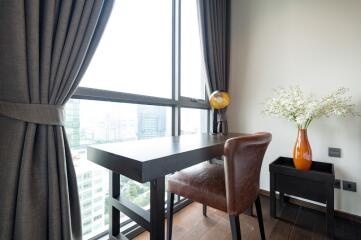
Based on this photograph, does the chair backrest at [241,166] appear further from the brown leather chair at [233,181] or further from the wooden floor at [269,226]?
the wooden floor at [269,226]

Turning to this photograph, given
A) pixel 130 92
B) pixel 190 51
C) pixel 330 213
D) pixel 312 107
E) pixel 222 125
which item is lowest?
pixel 330 213

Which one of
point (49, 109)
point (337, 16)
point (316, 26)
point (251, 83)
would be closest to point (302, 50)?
point (316, 26)

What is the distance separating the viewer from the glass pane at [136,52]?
1.23 metres

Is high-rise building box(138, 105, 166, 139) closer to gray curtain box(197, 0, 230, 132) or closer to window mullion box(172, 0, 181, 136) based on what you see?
window mullion box(172, 0, 181, 136)

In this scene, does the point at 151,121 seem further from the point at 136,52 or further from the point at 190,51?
the point at 190,51

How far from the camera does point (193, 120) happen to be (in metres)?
2.09

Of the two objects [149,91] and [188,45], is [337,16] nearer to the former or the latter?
[188,45]

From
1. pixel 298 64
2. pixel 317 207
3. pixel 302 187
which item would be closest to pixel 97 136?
pixel 302 187

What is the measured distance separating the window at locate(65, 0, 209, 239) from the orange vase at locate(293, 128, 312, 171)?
104 cm

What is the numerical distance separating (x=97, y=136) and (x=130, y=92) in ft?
1.30

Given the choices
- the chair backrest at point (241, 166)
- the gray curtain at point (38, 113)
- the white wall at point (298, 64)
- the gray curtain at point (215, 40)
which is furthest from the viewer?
the gray curtain at point (215, 40)

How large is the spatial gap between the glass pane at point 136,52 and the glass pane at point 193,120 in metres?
0.35

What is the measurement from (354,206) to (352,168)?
1.15 ft

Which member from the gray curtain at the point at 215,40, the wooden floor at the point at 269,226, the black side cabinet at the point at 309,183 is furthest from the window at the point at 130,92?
the black side cabinet at the point at 309,183
